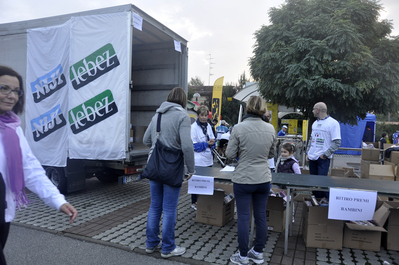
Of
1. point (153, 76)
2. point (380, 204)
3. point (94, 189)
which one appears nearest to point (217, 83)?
point (153, 76)

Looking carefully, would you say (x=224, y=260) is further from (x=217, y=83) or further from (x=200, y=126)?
(x=217, y=83)

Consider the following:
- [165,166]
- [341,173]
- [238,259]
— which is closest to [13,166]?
[165,166]

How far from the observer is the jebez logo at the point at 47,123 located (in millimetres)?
5156

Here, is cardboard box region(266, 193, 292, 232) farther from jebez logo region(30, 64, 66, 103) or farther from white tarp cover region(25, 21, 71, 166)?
jebez logo region(30, 64, 66, 103)

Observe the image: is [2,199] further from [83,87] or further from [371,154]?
[371,154]

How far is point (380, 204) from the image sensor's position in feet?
13.0

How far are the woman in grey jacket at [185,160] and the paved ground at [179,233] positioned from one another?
0.17 meters

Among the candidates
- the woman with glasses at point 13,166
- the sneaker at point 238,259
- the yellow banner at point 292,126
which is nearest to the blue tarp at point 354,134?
the yellow banner at point 292,126

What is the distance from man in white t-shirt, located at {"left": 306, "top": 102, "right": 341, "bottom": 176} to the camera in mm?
4547

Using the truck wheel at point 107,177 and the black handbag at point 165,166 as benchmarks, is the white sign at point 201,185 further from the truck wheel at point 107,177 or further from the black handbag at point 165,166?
the truck wheel at point 107,177

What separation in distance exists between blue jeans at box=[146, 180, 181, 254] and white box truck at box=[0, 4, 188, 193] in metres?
1.86

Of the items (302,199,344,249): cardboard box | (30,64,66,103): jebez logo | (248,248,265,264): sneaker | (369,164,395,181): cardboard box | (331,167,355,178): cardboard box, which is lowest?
(248,248,265,264): sneaker

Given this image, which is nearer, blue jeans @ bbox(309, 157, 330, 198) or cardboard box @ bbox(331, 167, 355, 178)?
blue jeans @ bbox(309, 157, 330, 198)

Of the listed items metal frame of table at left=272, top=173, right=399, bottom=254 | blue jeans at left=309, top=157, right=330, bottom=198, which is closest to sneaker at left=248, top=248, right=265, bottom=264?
metal frame of table at left=272, top=173, right=399, bottom=254
